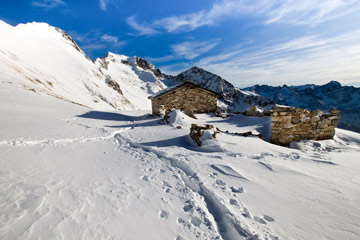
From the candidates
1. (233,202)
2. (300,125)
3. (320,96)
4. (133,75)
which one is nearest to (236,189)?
(233,202)

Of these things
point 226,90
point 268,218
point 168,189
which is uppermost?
point 226,90

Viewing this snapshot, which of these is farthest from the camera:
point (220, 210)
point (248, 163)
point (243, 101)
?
point (243, 101)

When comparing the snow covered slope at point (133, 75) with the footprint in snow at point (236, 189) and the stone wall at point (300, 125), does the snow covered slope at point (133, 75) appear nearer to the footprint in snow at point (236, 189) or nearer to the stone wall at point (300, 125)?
the stone wall at point (300, 125)

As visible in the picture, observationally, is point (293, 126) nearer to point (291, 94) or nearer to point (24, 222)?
point (24, 222)

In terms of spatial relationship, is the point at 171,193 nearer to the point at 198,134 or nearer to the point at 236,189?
the point at 236,189

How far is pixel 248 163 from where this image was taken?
4.09 meters

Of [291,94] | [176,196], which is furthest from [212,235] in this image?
[291,94]

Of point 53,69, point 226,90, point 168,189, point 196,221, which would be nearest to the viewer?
point 196,221

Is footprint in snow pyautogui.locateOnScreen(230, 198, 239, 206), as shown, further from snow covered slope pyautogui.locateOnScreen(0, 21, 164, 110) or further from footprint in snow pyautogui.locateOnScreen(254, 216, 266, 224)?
snow covered slope pyautogui.locateOnScreen(0, 21, 164, 110)

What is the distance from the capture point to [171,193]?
2.84 meters

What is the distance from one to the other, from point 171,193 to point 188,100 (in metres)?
13.0

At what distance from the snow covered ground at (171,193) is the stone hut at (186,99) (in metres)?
9.72

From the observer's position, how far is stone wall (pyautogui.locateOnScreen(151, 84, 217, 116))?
47.5ft

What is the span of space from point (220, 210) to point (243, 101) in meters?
89.3
